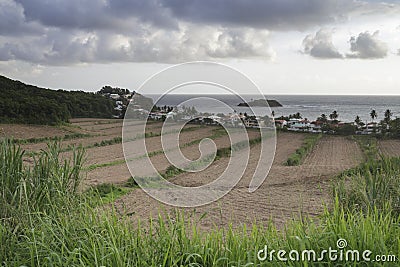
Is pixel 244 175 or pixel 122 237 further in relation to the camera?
pixel 244 175

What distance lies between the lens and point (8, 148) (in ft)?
10.9

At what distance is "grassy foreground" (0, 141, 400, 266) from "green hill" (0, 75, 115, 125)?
14.8 metres

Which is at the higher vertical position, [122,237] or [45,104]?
[45,104]

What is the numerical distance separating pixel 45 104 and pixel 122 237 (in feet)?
54.2

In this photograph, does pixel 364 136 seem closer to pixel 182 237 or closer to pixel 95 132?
pixel 95 132

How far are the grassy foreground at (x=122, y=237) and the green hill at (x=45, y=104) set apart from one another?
14849 millimetres

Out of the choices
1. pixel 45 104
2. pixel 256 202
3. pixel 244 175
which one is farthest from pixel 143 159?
pixel 45 104

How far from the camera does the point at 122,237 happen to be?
2465 millimetres

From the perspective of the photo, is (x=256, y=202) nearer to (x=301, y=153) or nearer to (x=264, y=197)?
(x=264, y=197)

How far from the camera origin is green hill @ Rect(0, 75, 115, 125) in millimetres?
17188

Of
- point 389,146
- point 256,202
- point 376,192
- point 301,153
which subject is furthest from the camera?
point 389,146

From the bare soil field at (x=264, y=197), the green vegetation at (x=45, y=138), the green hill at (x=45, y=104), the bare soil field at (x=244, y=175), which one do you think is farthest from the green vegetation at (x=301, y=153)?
the green hill at (x=45, y=104)

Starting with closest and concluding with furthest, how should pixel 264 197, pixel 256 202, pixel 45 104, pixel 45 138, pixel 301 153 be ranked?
pixel 256 202 < pixel 264 197 < pixel 301 153 < pixel 45 138 < pixel 45 104

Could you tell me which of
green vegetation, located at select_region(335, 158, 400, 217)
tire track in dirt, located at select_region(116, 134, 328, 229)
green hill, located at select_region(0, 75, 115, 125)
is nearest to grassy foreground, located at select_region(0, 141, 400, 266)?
green vegetation, located at select_region(335, 158, 400, 217)
